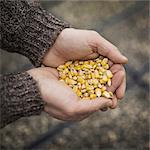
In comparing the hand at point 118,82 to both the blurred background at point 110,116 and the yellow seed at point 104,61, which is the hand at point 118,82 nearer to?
the yellow seed at point 104,61

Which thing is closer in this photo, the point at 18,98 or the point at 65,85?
the point at 18,98

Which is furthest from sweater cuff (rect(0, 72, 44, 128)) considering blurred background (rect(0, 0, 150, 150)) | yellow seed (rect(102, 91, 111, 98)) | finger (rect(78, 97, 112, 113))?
blurred background (rect(0, 0, 150, 150))

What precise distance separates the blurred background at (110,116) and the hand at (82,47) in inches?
34.6

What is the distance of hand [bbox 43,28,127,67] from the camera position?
1788 millimetres

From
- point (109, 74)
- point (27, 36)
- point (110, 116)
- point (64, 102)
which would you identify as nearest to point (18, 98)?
point (64, 102)

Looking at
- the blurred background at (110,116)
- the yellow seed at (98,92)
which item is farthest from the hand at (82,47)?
the blurred background at (110,116)

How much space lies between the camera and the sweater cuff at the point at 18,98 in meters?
1.63

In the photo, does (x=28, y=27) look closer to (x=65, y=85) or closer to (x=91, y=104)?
(x=65, y=85)

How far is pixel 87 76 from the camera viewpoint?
6.10ft

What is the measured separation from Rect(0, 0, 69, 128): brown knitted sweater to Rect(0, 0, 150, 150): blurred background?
87cm

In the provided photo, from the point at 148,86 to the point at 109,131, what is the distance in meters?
0.43

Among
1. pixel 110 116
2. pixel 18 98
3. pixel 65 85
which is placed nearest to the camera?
pixel 18 98

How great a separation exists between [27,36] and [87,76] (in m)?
0.30

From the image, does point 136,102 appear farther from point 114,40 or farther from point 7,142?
point 7,142
